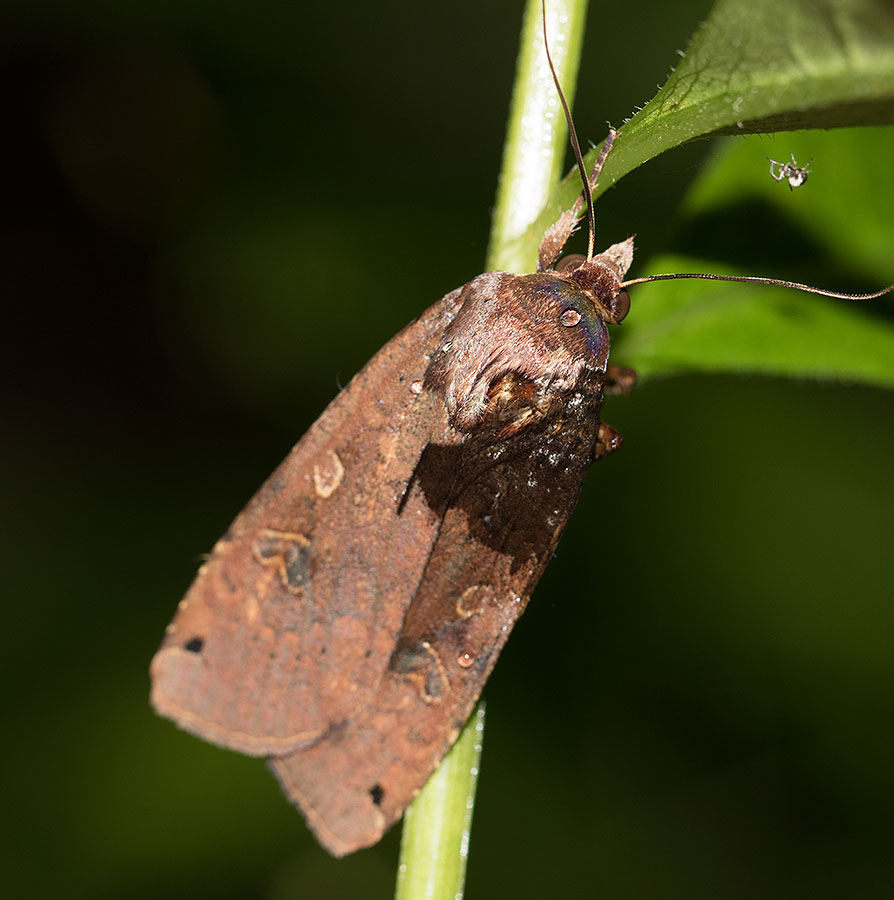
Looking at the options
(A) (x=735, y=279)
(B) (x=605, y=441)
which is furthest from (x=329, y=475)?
(A) (x=735, y=279)

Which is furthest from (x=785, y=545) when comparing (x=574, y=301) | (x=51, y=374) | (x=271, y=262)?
(x=51, y=374)

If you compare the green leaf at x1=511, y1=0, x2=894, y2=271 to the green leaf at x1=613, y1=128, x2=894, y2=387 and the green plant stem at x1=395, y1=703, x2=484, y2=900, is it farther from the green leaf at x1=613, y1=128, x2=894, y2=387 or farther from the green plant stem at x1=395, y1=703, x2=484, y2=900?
the green plant stem at x1=395, y1=703, x2=484, y2=900

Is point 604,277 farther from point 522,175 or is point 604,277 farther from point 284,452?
point 284,452

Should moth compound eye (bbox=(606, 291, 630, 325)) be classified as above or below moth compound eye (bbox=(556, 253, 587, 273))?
below

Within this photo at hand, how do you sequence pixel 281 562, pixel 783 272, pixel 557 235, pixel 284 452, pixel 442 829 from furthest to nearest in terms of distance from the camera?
1. pixel 284 452
2. pixel 783 272
3. pixel 281 562
4. pixel 557 235
5. pixel 442 829

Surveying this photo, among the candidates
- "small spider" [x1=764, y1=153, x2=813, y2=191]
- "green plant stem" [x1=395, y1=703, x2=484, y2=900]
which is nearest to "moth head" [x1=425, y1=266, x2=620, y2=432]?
"small spider" [x1=764, y1=153, x2=813, y2=191]

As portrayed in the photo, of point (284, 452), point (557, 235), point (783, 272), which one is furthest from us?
point (284, 452)
